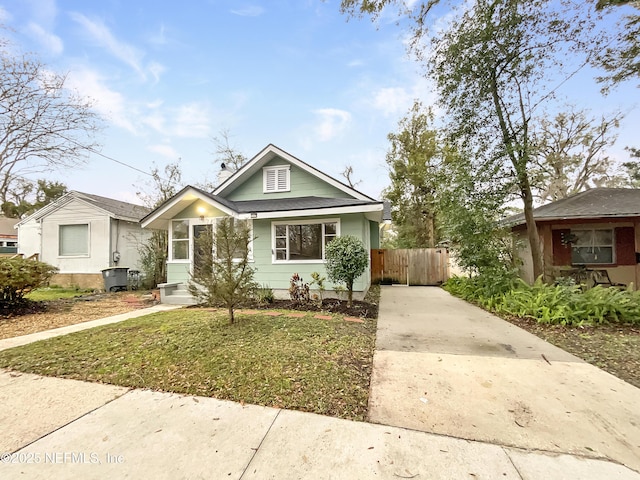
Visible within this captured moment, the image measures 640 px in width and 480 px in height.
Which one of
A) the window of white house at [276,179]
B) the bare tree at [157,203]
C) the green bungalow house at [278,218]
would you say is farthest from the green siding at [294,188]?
the bare tree at [157,203]

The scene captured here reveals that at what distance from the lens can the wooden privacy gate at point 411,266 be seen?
41.1ft

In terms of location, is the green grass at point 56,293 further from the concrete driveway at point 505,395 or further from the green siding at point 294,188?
the concrete driveway at point 505,395

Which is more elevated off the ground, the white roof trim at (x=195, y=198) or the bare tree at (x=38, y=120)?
the bare tree at (x=38, y=120)

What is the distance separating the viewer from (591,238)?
9.59 meters

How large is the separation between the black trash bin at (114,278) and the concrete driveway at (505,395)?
12.0 meters

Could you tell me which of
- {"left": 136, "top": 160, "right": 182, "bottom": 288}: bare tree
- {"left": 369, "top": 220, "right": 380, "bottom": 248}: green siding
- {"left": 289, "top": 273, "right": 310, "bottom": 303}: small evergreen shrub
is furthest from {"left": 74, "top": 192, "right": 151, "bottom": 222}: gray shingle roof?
{"left": 369, "top": 220, "right": 380, "bottom": 248}: green siding

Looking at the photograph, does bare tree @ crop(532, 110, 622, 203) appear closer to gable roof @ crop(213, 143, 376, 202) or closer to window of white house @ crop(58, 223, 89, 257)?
gable roof @ crop(213, 143, 376, 202)

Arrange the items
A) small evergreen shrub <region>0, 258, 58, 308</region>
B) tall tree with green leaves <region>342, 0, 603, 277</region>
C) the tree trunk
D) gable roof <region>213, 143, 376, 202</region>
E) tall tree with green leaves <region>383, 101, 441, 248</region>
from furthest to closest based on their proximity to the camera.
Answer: tall tree with green leaves <region>383, 101, 441, 248</region> < gable roof <region>213, 143, 376, 202</region> < the tree trunk < tall tree with green leaves <region>342, 0, 603, 277</region> < small evergreen shrub <region>0, 258, 58, 308</region>

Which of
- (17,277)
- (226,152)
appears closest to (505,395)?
(17,277)

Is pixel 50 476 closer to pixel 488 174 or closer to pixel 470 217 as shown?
pixel 470 217

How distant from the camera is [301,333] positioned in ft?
15.8

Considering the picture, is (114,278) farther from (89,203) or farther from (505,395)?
(505,395)

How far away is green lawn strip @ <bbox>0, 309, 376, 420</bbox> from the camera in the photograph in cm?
288

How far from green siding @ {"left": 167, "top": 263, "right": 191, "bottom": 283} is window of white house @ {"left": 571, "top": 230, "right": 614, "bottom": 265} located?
14.0 m
